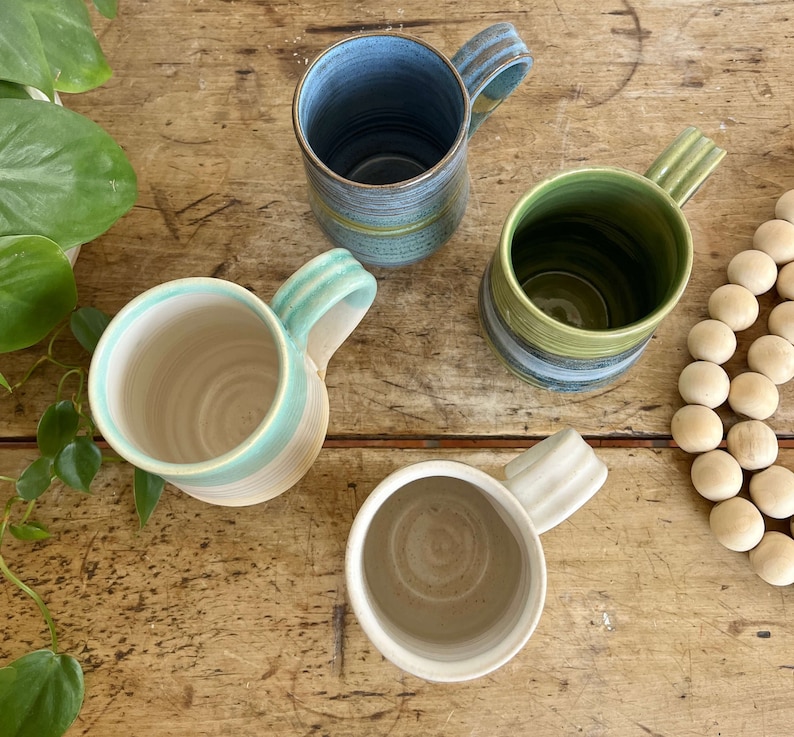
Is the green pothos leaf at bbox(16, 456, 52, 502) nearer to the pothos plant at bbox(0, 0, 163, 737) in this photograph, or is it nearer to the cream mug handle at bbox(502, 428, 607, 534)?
the pothos plant at bbox(0, 0, 163, 737)

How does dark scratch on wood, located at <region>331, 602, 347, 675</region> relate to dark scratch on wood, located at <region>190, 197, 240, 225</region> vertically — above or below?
below

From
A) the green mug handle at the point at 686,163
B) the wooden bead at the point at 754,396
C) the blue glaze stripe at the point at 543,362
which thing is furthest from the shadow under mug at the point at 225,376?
the wooden bead at the point at 754,396

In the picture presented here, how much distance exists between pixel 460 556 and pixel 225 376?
0.85 feet

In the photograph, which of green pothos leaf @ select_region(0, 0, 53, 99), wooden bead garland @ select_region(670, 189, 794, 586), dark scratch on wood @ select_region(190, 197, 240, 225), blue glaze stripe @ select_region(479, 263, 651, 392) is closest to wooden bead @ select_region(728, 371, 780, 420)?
wooden bead garland @ select_region(670, 189, 794, 586)

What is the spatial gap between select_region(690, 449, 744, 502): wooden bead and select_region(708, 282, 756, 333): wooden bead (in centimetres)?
12

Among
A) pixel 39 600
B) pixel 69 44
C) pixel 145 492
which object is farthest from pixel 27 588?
pixel 69 44

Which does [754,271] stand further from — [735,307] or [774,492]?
[774,492]

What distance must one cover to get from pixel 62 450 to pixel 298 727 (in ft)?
0.99

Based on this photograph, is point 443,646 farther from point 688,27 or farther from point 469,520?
point 688,27

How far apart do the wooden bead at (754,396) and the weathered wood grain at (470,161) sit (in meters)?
0.04

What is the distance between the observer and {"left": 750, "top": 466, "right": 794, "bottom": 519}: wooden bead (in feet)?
1.88

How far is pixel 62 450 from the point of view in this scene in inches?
21.4

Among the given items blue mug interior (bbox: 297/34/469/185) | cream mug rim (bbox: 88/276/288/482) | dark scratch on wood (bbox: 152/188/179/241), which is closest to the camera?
cream mug rim (bbox: 88/276/288/482)

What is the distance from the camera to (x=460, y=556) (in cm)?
57
